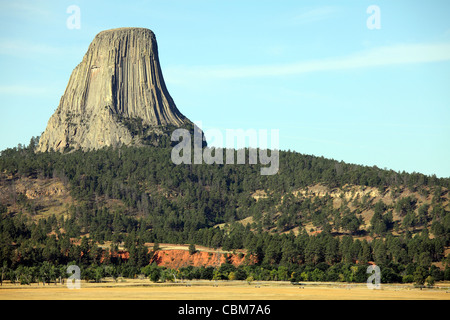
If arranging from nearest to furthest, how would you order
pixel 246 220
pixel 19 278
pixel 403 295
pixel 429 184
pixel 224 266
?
pixel 403 295, pixel 19 278, pixel 224 266, pixel 429 184, pixel 246 220

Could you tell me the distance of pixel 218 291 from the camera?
9638cm

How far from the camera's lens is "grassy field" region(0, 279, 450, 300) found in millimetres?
87875

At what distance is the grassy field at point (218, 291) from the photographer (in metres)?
87.9

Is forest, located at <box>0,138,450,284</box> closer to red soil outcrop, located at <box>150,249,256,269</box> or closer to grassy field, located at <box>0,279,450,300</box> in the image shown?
red soil outcrop, located at <box>150,249,256,269</box>

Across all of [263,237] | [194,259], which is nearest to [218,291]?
[194,259]

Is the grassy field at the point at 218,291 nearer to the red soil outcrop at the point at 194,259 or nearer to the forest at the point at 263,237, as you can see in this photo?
the forest at the point at 263,237

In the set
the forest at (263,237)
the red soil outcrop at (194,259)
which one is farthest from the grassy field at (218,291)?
the red soil outcrop at (194,259)

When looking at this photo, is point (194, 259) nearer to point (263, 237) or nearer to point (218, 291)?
point (263, 237)

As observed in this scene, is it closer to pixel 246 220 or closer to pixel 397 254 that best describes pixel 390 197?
pixel 246 220

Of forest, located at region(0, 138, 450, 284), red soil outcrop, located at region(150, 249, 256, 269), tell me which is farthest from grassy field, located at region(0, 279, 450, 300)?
red soil outcrop, located at region(150, 249, 256, 269)

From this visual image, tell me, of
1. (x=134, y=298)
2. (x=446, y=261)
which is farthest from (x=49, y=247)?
(x=446, y=261)
